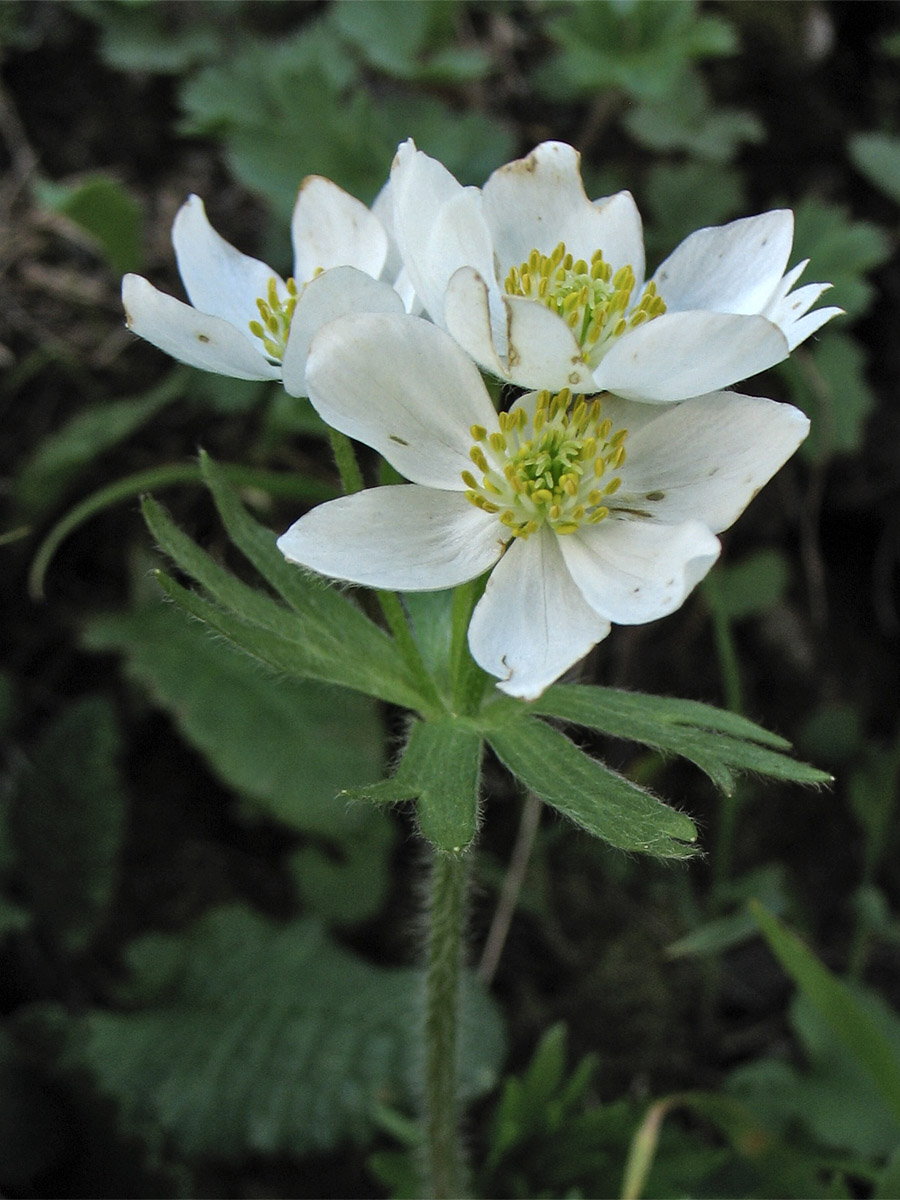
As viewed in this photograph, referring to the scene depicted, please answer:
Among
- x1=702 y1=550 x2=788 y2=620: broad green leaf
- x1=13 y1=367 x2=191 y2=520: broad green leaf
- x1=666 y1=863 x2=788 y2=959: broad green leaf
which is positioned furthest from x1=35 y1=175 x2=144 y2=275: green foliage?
x1=666 y1=863 x2=788 y2=959: broad green leaf

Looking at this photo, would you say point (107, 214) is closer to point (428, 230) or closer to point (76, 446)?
point (76, 446)

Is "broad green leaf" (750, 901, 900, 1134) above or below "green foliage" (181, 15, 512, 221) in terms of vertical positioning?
below

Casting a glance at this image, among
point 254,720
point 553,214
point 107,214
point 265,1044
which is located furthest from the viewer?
point 107,214

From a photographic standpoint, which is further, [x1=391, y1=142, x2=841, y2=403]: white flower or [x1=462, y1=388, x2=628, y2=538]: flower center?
[x1=462, y1=388, x2=628, y2=538]: flower center

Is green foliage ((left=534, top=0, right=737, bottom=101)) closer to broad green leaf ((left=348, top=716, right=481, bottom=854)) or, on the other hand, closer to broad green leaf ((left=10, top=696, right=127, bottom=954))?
broad green leaf ((left=348, top=716, right=481, bottom=854))

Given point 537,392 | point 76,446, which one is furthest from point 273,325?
point 76,446

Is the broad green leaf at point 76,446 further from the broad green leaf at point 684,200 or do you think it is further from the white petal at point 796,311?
the white petal at point 796,311


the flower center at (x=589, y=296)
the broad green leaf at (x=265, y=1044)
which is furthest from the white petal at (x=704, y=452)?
the broad green leaf at (x=265, y=1044)

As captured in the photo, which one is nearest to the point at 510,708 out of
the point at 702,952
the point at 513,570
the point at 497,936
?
the point at 513,570
